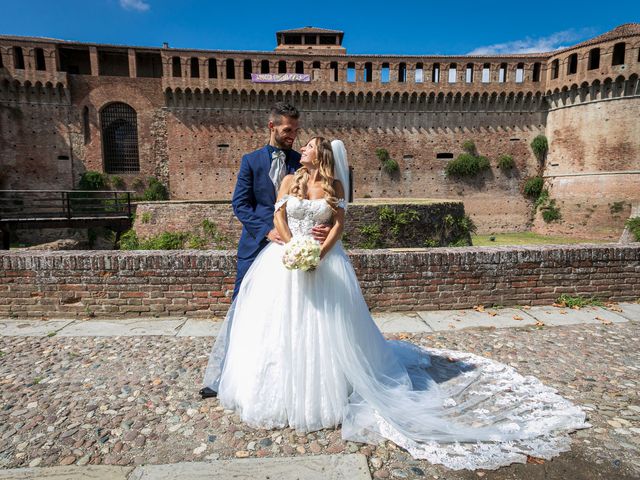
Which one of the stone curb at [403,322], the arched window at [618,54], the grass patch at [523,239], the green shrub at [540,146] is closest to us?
the stone curb at [403,322]

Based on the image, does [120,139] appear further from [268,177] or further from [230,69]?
[268,177]

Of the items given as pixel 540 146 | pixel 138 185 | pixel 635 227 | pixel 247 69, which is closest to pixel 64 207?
pixel 138 185

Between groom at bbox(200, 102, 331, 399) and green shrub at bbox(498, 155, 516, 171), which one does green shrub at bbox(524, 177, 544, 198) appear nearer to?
green shrub at bbox(498, 155, 516, 171)

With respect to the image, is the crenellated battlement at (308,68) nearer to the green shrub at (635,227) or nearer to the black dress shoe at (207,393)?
the green shrub at (635,227)

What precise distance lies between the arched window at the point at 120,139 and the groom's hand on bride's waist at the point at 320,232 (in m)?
25.8

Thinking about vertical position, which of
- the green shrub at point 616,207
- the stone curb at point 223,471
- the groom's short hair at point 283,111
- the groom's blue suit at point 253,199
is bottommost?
the stone curb at point 223,471

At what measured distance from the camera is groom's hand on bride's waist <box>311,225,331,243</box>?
2.90 meters

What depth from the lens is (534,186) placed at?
26.7 meters

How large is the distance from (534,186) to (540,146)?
2.76 m

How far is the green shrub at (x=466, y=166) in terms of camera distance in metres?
26.3

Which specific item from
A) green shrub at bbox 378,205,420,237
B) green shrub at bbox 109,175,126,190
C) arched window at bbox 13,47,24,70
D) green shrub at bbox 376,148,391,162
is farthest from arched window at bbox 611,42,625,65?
arched window at bbox 13,47,24,70

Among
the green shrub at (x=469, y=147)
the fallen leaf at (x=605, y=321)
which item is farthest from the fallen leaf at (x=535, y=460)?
the green shrub at (x=469, y=147)

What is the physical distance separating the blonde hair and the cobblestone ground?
1.67 m

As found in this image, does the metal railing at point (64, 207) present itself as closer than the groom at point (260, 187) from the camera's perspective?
No
